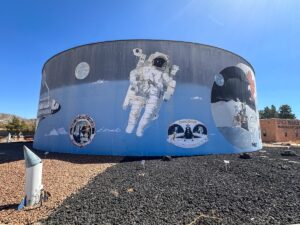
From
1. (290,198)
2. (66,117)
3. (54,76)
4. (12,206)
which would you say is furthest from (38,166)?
(54,76)

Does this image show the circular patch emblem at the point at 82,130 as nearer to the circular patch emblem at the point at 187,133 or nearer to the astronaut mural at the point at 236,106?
the circular patch emblem at the point at 187,133

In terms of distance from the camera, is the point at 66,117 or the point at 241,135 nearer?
the point at 66,117

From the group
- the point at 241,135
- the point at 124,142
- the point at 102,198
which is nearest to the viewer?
the point at 102,198

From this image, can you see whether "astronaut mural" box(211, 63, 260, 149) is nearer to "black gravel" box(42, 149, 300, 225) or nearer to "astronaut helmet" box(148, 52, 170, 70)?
"astronaut helmet" box(148, 52, 170, 70)

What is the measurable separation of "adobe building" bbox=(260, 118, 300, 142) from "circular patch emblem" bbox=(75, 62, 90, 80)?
37.8 metres

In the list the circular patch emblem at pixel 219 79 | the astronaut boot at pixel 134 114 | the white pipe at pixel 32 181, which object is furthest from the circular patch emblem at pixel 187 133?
the white pipe at pixel 32 181

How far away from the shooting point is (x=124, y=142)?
16.8m

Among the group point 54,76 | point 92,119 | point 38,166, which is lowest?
point 38,166

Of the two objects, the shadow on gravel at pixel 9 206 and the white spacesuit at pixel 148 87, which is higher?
the white spacesuit at pixel 148 87

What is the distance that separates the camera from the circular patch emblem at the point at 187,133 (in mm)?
17083

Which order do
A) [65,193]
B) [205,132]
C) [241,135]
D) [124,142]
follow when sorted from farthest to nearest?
[241,135] → [205,132] → [124,142] → [65,193]

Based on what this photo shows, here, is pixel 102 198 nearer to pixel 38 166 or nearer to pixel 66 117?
pixel 38 166

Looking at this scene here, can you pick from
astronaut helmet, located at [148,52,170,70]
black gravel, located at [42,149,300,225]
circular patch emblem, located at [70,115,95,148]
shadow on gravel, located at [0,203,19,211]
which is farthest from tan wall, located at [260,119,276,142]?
shadow on gravel, located at [0,203,19,211]

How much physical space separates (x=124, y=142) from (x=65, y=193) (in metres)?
9.46
